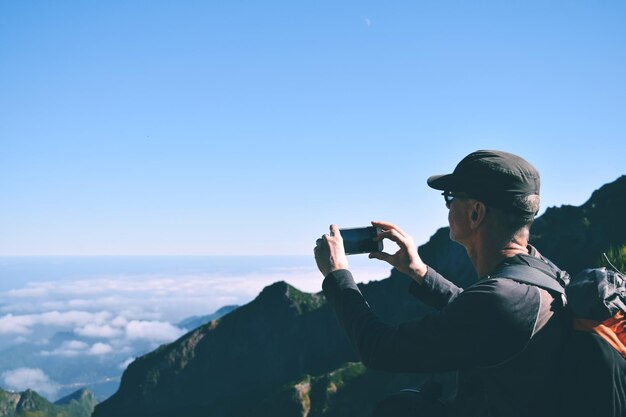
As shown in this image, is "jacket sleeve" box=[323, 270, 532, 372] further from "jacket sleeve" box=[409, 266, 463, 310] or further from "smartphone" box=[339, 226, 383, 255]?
"jacket sleeve" box=[409, 266, 463, 310]

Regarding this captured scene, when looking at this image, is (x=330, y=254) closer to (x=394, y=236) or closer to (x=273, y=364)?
(x=394, y=236)

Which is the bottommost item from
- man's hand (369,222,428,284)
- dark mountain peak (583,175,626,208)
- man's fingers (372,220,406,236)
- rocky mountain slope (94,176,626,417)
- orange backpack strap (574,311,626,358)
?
rocky mountain slope (94,176,626,417)

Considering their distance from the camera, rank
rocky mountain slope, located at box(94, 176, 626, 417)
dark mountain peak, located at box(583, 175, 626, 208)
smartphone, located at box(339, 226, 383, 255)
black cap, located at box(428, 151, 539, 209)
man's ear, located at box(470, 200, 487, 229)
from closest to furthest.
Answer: black cap, located at box(428, 151, 539, 209), man's ear, located at box(470, 200, 487, 229), smartphone, located at box(339, 226, 383, 255), dark mountain peak, located at box(583, 175, 626, 208), rocky mountain slope, located at box(94, 176, 626, 417)

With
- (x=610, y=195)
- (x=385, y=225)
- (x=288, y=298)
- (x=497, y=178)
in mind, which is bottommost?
(x=288, y=298)

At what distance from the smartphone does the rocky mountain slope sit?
88.4m

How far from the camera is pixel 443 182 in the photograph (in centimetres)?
421

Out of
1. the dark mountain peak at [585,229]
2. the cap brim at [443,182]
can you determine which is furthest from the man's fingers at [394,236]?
the dark mountain peak at [585,229]

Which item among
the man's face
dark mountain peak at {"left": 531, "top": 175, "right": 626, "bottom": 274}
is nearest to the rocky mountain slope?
dark mountain peak at {"left": 531, "top": 175, "right": 626, "bottom": 274}

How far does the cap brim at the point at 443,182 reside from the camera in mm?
4125

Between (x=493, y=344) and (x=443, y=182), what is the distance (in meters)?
1.43

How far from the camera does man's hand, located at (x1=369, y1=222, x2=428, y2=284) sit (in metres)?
5.02

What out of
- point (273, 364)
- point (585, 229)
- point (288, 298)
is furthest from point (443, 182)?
point (288, 298)

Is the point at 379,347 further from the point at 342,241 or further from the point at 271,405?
the point at 271,405

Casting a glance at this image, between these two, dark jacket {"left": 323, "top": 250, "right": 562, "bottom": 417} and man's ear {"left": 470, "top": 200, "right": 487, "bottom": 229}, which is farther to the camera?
man's ear {"left": 470, "top": 200, "right": 487, "bottom": 229}
